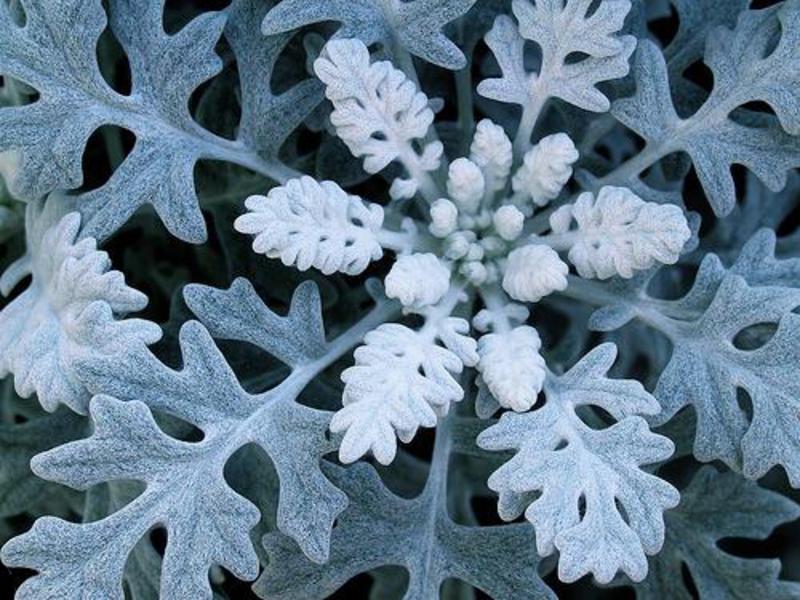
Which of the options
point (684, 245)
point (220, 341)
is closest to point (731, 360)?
point (684, 245)

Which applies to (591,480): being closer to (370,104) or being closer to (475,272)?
(475,272)

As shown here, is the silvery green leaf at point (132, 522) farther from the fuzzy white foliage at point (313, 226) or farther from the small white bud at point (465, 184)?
the small white bud at point (465, 184)

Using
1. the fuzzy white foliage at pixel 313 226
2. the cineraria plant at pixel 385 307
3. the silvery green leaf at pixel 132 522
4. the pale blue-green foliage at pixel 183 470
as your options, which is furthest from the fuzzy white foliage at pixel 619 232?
the silvery green leaf at pixel 132 522

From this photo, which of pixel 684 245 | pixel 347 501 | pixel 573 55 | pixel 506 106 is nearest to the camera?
pixel 347 501

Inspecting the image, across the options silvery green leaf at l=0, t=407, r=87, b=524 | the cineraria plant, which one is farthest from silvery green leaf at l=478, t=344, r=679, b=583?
silvery green leaf at l=0, t=407, r=87, b=524

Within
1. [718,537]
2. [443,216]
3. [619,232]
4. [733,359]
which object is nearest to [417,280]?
[443,216]

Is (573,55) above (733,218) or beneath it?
above

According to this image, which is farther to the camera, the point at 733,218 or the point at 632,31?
the point at 733,218

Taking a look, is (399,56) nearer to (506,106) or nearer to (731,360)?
(506,106)
